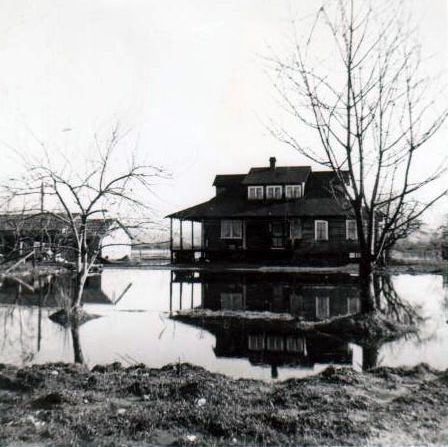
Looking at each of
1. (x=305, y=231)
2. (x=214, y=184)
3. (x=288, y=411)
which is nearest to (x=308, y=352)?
(x=288, y=411)

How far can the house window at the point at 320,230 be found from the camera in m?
33.8

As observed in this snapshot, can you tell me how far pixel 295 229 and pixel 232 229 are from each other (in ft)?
15.2

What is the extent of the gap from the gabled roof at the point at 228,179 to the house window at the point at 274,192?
3.79 meters

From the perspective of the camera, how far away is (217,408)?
5852 mm

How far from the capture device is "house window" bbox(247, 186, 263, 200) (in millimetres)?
36438

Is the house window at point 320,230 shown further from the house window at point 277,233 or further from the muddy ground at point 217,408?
the muddy ground at point 217,408

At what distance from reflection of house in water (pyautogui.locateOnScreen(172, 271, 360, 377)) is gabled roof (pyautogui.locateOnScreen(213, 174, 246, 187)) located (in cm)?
1273

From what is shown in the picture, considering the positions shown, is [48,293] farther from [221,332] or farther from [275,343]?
[275,343]

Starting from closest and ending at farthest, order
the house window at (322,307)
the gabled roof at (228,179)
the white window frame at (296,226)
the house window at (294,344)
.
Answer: the house window at (294,344), the house window at (322,307), the white window frame at (296,226), the gabled roof at (228,179)

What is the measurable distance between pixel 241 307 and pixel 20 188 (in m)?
7.77

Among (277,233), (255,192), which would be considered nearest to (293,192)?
(255,192)

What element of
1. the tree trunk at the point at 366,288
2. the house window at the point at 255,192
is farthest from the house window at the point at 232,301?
the house window at the point at 255,192

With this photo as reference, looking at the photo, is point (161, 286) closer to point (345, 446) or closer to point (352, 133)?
point (352, 133)

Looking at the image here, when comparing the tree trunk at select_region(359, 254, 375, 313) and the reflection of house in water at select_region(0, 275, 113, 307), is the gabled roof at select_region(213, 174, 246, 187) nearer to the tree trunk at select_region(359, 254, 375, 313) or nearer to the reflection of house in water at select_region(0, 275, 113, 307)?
the reflection of house in water at select_region(0, 275, 113, 307)
